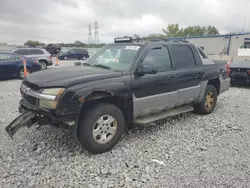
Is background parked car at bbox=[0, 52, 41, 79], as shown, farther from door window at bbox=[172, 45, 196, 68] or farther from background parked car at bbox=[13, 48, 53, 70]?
door window at bbox=[172, 45, 196, 68]

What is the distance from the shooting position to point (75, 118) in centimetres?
312

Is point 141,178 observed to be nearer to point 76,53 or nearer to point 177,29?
point 76,53

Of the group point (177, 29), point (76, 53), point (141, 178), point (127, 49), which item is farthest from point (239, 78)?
point (177, 29)

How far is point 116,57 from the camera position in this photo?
13.6 feet

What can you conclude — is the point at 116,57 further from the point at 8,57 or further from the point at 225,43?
the point at 225,43

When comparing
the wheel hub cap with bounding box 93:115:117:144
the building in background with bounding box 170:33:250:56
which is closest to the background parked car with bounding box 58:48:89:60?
the building in background with bounding box 170:33:250:56

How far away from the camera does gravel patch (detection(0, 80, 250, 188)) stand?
9.18 ft

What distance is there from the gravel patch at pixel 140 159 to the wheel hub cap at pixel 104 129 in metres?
0.25

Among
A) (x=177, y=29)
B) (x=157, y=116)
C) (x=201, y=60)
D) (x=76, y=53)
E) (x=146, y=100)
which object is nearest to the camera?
(x=146, y=100)

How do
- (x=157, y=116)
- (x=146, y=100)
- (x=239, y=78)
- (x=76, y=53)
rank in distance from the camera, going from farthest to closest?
(x=76, y=53)
(x=239, y=78)
(x=157, y=116)
(x=146, y=100)

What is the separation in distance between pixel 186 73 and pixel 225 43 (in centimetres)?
3288

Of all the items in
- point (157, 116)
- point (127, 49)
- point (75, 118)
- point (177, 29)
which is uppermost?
point (177, 29)

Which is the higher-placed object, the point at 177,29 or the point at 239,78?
the point at 177,29

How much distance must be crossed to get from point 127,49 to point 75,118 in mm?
1769
